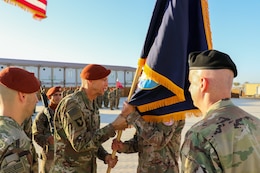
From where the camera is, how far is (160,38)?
106 inches

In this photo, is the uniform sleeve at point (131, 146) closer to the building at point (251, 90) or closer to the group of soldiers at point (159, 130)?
the group of soldiers at point (159, 130)

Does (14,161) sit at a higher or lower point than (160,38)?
lower

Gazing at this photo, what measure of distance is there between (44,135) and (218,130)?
10.2 ft

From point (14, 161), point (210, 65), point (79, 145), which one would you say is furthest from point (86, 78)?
point (210, 65)

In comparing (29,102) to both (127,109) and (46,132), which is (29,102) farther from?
(46,132)

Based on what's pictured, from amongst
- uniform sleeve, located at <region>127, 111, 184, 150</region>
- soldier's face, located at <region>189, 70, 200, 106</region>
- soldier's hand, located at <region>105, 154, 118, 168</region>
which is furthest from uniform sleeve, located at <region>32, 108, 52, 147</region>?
soldier's face, located at <region>189, 70, 200, 106</region>

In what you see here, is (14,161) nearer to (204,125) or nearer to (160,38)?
(204,125)

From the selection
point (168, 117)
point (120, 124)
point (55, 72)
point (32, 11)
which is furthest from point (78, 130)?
point (55, 72)

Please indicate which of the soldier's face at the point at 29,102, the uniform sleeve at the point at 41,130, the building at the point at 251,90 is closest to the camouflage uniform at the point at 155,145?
the soldier's face at the point at 29,102

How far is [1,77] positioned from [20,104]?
0.19 m

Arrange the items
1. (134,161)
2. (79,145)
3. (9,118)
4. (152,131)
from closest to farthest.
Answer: (9,118) → (79,145) → (152,131) → (134,161)

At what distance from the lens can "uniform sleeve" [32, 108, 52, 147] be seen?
3805 mm

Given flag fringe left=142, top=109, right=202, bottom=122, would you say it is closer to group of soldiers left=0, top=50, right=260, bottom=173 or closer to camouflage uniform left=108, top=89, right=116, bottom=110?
group of soldiers left=0, top=50, right=260, bottom=173

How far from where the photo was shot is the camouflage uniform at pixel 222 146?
50.1 inches
